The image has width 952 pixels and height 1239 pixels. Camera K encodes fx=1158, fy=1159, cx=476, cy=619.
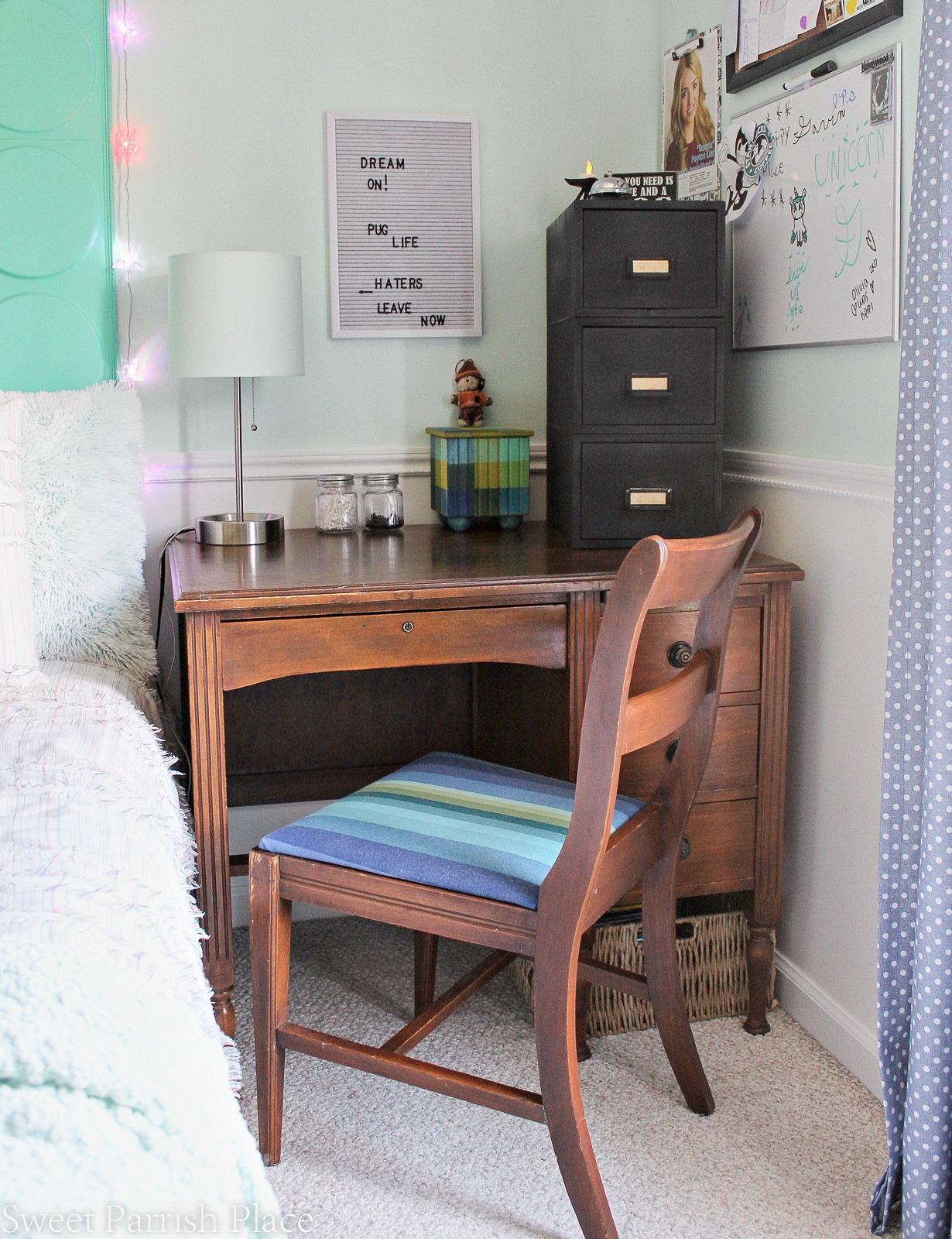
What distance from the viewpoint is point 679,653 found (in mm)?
1803

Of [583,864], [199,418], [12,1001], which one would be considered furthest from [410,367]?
[12,1001]

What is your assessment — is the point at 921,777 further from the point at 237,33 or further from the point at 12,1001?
the point at 237,33

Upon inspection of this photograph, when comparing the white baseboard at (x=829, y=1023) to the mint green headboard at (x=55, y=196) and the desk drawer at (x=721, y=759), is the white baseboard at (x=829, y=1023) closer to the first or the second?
the desk drawer at (x=721, y=759)

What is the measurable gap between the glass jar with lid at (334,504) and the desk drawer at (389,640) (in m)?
0.58

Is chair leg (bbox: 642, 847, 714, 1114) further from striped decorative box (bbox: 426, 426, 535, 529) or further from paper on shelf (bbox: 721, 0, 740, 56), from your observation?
paper on shelf (bbox: 721, 0, 740, 56)

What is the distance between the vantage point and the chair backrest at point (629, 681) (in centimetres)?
120

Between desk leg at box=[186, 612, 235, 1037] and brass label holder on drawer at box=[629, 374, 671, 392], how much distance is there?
0.81 meters

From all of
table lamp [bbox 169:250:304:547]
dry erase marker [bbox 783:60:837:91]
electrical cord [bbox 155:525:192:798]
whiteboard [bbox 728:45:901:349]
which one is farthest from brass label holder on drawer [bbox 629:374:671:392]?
electrical cord [bbox 155:525:192:798]

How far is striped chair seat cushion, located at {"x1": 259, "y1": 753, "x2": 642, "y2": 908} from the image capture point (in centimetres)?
139

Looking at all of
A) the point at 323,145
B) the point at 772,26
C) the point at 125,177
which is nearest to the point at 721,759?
the point at 772,26

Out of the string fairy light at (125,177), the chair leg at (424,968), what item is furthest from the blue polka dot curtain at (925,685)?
the string fairy light at (125,177)

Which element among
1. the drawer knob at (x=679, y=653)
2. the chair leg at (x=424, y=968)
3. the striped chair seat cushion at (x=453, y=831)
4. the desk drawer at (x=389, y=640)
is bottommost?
the chair leg at (x=424, y=968)

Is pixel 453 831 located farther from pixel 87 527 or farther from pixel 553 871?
pixel 87 527

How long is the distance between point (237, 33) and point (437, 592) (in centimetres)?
124
